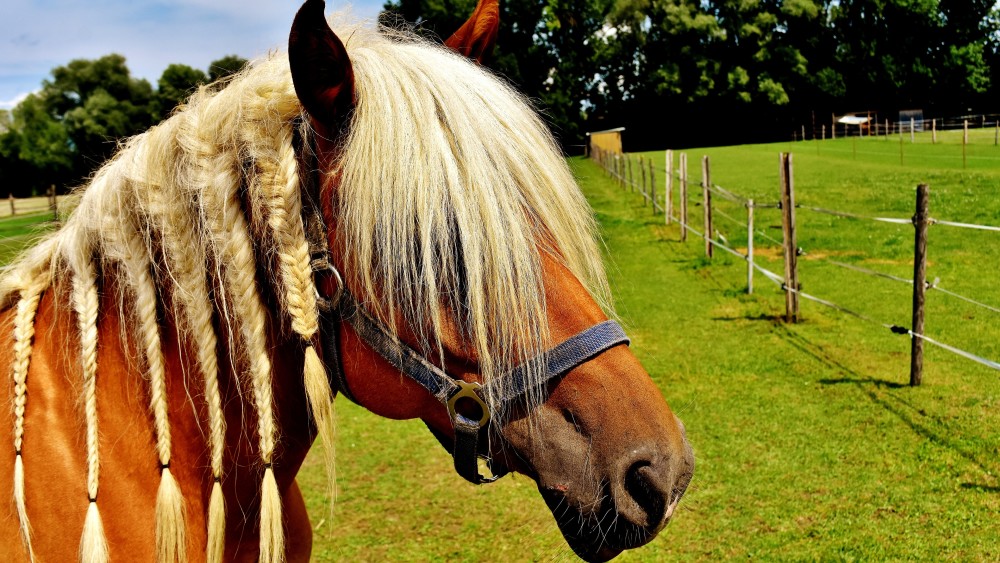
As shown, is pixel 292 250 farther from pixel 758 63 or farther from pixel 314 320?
pixel 758 63

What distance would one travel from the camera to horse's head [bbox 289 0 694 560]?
128cm

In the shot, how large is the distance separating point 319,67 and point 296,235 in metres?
0.33

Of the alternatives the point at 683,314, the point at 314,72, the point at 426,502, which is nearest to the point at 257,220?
the point at 314,72

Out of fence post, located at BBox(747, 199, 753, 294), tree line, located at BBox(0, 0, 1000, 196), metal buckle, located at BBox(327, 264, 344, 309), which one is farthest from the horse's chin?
tree line, located at BBox(0, 0, 1000, 196)

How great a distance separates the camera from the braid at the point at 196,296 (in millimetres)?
1395

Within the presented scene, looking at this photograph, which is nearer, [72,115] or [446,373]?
[446,373]

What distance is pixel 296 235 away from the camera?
4.38ft

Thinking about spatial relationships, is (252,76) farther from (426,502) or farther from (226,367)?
(426,502)

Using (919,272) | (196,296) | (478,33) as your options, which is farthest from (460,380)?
(919,272)

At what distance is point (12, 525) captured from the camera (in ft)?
4.52

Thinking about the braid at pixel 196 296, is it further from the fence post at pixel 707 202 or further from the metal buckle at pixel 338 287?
the fence post at pixel 707 202

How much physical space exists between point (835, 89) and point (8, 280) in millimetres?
52353

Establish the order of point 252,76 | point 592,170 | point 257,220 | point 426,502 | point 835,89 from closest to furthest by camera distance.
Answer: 1. point 257,220
2. point 252,76
3. point 426,502
4. point 592,170
5. point 835,89

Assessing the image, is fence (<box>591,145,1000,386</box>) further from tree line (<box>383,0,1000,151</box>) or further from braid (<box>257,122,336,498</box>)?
tree line (<box>383,0,1000,151</box>)
